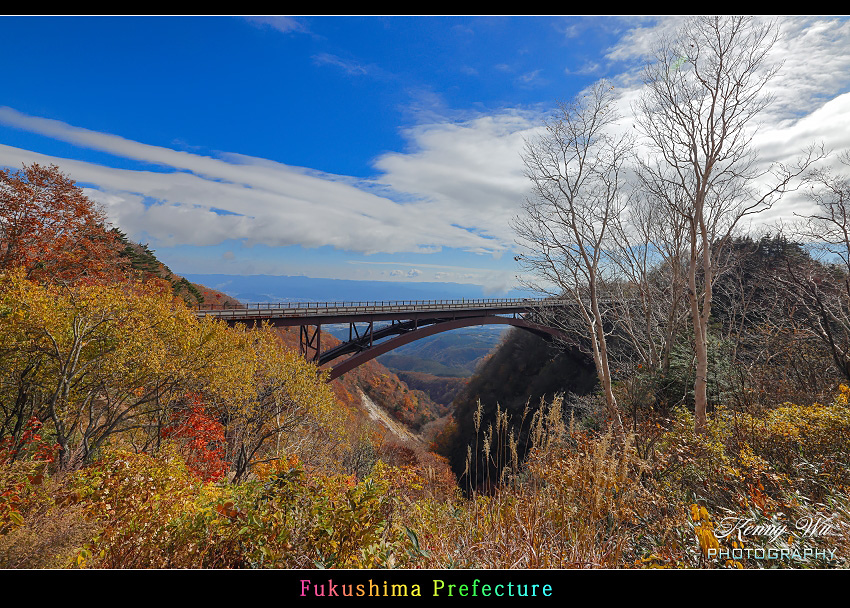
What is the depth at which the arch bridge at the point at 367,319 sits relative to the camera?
19031 millimetres

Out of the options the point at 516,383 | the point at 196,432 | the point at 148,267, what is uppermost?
the point at 148,267

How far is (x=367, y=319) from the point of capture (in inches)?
865

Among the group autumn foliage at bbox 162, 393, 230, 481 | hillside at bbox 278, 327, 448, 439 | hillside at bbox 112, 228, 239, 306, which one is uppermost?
hillside at bbox 112, 228, 239, 306

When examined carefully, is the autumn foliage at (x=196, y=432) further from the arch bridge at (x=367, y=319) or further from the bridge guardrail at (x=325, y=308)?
the arch bridge at (x=367, y=319)

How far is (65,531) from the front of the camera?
2275 millimetres

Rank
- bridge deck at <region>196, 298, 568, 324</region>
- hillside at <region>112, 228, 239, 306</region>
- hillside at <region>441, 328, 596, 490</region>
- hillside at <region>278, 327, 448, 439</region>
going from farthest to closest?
1. hillside at <region>278, 327, 448, 439</region>
2. hillside at <region>441, 328, 596, 490</region>
3. hillside at <region>112, 228, 239, 306</region>
4. bridge deck at <region>196, 298, 568, 324</region>

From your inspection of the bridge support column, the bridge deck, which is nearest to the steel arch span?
the bridge support column

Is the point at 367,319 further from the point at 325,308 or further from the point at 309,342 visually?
the point at 309,342

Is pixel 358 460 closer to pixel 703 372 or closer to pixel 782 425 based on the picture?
pixel 703 372

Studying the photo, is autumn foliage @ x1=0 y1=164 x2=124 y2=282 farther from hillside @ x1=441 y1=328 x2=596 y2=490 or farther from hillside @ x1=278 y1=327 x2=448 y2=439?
A: hillside @ x1=278 y1=327 x2=448 y2=439

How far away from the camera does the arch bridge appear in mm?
19031

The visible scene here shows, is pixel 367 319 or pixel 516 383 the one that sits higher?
pixel 367 319

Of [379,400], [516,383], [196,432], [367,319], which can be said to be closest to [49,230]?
[196,432]
